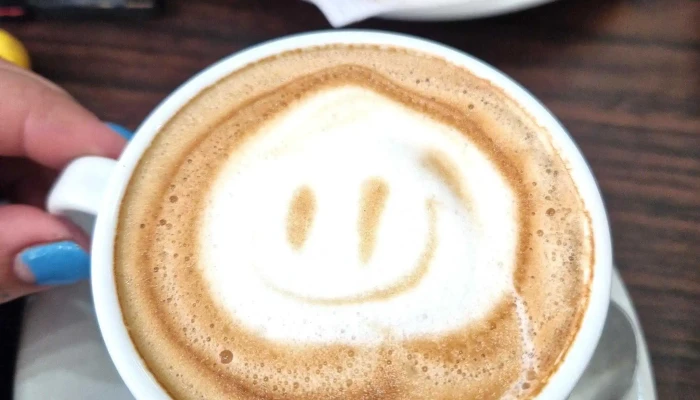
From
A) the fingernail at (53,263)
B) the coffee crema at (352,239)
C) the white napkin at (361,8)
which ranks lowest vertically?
the fingernail at (53,263)

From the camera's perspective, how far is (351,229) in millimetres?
703

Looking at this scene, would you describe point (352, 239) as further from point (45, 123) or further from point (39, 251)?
point (45, 123)

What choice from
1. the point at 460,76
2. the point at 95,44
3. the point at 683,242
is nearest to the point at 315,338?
the point at 460,76

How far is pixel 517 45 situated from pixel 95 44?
82 cm

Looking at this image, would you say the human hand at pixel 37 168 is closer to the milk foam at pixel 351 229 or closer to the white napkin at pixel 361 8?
the milk foam at pixel 351 229

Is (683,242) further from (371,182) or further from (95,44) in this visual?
(95,44)

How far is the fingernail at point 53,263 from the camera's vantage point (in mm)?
721

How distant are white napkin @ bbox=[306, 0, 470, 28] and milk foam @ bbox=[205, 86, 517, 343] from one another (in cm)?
27

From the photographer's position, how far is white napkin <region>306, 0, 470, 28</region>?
39.2 inches

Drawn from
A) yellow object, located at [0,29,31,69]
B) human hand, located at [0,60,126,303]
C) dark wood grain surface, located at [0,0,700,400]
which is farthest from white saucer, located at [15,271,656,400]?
yellow object, located at [0,29,31,69]

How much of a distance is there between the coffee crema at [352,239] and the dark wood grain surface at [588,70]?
0.35 m

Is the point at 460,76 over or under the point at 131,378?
over

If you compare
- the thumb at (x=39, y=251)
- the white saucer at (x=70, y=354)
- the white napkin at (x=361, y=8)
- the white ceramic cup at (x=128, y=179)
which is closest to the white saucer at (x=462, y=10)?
the white napkin at (x=361, y=8)

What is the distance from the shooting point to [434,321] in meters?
0.64
